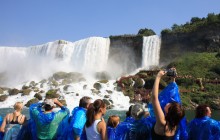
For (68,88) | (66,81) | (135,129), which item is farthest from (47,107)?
(66,81)

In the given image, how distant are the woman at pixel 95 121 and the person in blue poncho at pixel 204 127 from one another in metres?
1.45

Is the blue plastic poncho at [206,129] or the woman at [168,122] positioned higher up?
the woman at [168,122]

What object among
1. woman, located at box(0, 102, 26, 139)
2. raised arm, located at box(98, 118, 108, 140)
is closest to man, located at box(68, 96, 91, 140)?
raised arm, located at box(98, 118, 108, 140)

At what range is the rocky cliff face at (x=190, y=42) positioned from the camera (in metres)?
45.4

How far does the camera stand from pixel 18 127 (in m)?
6.61

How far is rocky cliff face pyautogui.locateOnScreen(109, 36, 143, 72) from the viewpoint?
169 feet

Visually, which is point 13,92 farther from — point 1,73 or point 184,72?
point 1,73

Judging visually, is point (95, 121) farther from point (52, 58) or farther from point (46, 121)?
point (52, 58)

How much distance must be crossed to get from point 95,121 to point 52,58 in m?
53.5

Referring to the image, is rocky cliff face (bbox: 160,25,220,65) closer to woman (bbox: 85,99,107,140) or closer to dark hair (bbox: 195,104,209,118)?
dark hair (bbox: 195,104,209,118)

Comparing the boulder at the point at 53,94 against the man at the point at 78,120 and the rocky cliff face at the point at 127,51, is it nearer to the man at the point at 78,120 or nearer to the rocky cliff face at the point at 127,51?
the rocky cliff face at the point at 127,51

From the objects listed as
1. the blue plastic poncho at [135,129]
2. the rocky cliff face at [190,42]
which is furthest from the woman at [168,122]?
the rocky cliff face at [190,42]

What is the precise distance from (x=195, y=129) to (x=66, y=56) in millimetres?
51847

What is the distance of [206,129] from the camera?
17.6ft
